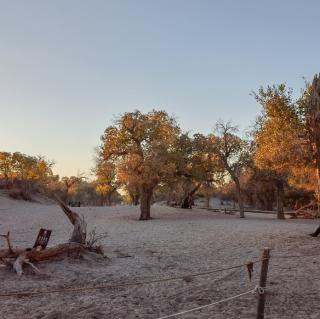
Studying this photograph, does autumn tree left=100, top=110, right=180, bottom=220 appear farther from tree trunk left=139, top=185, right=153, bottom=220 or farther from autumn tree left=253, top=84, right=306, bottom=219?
autumn tree left=253, top=84, right=306, bottom=219

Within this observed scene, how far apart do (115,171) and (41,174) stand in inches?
2136

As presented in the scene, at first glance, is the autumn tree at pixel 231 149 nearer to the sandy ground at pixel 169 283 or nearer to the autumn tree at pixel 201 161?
the autumn tree at pixel 201 161

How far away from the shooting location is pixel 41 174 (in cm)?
8656

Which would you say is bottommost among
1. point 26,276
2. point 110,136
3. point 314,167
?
point 26,276

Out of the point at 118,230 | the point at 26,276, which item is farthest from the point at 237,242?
the point at 26,276

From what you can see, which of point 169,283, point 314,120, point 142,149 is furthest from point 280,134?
point 142,149

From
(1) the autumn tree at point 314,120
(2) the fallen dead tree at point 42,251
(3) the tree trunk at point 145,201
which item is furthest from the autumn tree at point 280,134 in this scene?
(3) the tree trunk at point 145,201

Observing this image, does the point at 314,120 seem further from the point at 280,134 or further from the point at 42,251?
the point at 42,251

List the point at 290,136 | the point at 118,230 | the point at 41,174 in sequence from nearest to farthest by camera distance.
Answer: the point at 290,136, the point at 118,230, the point at 41,174

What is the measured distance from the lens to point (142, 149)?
3578cm

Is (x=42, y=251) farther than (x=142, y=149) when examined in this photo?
No

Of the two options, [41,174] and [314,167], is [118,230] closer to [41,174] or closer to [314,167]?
Answer: [314,167]

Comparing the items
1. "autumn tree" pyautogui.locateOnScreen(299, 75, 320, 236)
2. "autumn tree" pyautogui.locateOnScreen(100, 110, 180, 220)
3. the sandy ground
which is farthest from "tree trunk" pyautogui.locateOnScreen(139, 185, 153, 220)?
"autumn tree" pyautogui.locateOnScreen(299, 75, 320, 236)

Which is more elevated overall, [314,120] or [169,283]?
[314,120]
